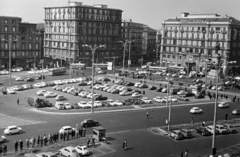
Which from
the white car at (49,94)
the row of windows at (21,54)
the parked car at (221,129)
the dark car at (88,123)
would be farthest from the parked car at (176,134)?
the row of windows at (21,54)

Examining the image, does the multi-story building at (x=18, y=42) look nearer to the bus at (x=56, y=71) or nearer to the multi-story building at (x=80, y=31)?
the multi-story building at (x=80, y=31)

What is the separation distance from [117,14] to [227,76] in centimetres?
5743

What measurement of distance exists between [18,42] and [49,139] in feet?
304

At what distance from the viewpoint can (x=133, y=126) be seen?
2152 inches

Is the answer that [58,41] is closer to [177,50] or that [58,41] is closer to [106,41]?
[106,41]

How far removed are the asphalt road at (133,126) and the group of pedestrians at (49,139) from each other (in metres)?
1.79

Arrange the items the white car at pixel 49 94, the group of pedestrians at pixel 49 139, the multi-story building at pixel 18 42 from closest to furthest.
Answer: the group of pedestrians at pixel 49 139 → the white car at pixel 49 94 → the multi-story building at pixel 18 42

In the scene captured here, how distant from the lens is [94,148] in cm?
4312

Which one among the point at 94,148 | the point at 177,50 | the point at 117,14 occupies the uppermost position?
the point at 117,14

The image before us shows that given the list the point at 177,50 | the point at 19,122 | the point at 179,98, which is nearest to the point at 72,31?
the point at 177,50

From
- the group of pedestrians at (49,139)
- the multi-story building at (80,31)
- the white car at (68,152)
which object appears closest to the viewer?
the white car at (68,152)

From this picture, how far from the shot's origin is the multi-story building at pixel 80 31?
461ft

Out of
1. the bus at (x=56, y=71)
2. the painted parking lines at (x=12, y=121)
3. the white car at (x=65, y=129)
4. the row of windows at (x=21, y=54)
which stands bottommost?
the painted parking lines at (x=12, y=121)

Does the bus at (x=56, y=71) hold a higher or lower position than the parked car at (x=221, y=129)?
higher
